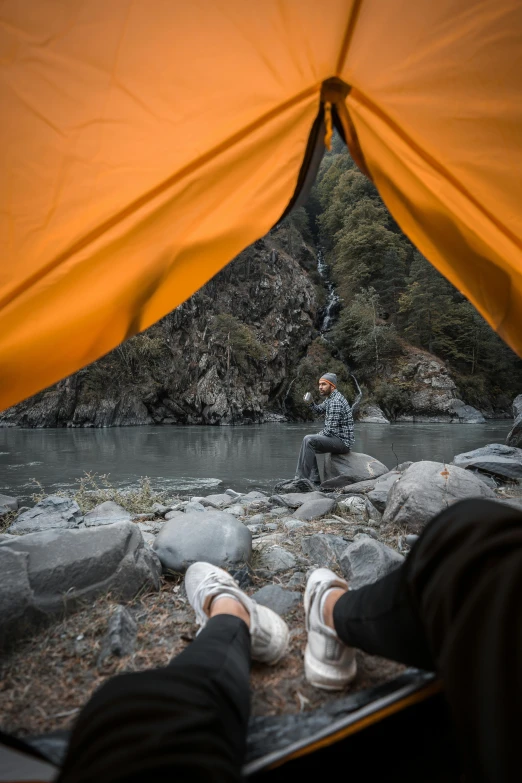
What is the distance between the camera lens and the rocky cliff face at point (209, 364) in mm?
24109

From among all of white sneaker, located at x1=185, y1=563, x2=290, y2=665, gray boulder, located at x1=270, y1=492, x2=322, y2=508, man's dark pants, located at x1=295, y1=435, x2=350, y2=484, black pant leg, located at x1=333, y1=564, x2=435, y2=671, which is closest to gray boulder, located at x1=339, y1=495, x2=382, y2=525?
gray boulder, located at x1=270, y1=492, x2=322, y2=508

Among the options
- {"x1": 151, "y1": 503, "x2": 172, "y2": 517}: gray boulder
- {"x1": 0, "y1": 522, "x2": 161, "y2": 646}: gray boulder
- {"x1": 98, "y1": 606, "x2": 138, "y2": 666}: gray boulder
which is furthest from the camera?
{"x1": 151, "y1": 503, "x2": 172, "y2": 517}: gray boulder

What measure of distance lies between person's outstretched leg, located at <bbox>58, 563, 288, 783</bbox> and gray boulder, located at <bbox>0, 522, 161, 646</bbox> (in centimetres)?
95

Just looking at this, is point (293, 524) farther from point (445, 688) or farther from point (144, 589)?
point (445, 688)

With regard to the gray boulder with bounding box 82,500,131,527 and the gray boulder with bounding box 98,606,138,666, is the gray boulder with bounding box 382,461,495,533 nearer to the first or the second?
the gray boulder with bounding box 98,606,138,666

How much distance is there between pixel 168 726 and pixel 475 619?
488 mm

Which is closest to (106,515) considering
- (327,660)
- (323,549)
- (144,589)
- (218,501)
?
(218,501)

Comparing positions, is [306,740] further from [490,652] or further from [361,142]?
[361,142]

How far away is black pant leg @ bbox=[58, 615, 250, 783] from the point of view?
500mm

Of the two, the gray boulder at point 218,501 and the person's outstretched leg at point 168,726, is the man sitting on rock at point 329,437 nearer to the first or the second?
the gray boulder at point 218,501

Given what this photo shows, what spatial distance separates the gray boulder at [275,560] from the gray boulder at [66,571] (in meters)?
0.62

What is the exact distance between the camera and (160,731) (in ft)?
1.79

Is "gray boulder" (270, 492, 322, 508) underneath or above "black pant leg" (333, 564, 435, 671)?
underneath

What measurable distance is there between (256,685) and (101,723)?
806mm
